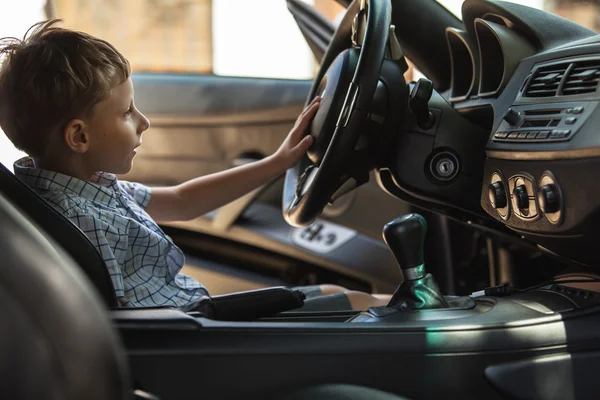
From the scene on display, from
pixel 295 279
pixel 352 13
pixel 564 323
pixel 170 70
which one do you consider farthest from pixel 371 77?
pixel 170 70

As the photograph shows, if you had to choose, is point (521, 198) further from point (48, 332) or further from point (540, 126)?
point (48, 332)

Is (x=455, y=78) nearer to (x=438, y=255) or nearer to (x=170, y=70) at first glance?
(x=438, y=255)

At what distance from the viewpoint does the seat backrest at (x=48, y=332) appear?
556 mm

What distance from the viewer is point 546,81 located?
44.2 inches

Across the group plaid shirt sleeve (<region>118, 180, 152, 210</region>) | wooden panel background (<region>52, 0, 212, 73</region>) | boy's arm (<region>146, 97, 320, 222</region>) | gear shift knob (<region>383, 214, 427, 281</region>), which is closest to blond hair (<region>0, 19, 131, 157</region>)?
plaid shirt sleeve (<region>118, 180, 152, 210</region>)

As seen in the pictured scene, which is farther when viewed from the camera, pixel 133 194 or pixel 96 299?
pixel 133 194

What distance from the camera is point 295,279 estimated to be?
2164mm

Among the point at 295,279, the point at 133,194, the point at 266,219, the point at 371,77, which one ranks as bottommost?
the point at 295,279

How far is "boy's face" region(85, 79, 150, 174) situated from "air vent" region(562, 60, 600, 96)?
2.03ft

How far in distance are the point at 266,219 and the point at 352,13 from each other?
0.91 metres

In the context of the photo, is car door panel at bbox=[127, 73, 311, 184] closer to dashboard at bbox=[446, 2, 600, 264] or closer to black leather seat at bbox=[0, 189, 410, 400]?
dashboard at bbox=[446, 2, 600, 264]

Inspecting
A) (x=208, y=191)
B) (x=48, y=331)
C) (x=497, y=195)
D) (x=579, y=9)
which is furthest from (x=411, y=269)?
(x=579, y=9)

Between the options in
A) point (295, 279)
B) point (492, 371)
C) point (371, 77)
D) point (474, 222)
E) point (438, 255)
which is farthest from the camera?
point (295, 279)

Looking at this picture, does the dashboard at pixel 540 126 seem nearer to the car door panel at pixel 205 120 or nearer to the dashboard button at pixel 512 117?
the dashboard button at pixel 512 117
